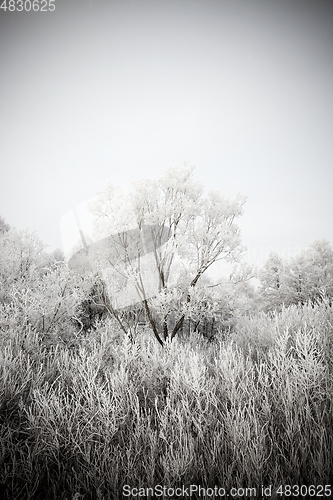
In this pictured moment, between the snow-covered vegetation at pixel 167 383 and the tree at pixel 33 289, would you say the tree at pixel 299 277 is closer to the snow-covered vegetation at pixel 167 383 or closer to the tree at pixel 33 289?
the snow-covered vegetation at pixel 167 383

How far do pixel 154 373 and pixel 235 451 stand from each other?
9.58 feet

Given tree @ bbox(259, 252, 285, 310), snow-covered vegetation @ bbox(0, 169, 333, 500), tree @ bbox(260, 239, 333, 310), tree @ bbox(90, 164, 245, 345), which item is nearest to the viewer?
snow-covered vegetation @ bbox(0, 169, 333, 500)

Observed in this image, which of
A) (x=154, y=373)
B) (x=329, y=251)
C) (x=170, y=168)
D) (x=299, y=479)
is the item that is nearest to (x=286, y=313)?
(x=154, y=373)

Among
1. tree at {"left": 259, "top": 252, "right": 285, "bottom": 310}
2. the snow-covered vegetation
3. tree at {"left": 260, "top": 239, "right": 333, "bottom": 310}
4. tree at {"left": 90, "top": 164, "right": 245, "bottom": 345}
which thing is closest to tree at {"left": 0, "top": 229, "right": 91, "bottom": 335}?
the snow-covered vegetation

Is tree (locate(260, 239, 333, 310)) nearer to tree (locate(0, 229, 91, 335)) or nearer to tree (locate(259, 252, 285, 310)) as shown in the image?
tree (locate(259, 252, 285, 310))

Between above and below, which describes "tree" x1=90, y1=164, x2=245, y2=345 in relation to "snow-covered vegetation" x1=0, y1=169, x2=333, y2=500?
above

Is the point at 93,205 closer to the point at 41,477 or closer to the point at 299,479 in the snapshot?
the point at 41,477

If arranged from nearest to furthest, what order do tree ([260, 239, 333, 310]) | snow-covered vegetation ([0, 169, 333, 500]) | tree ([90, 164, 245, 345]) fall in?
1. snow-covered vegetation ([0, 169, 333, 500])
2. tree ([90, 164, 245, 345])
3. tree ([260, 239, 333, 310])

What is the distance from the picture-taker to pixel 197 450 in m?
2.58

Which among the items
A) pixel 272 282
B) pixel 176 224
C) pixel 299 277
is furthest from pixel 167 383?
pixel 272 282

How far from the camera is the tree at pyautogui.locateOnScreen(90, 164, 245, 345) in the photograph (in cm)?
807

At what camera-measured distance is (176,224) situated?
28.6ft

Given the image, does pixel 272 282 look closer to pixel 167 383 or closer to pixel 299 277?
pixel 299 277

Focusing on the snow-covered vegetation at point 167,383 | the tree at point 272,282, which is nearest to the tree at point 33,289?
the snow-covered vegetation at point 167,383
